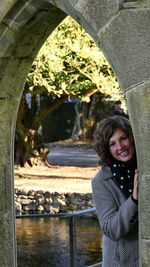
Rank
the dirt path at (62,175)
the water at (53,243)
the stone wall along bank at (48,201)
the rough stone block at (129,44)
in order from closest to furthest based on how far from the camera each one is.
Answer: the rough stone block at (129,44) → the water at (53,243) → the stone wall along bank at (48,201) → the dirt path at (62,175)

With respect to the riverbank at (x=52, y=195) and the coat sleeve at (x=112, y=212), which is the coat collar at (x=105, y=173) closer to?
the coat sleeve at (x=112, y=212)

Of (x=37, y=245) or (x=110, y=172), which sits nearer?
(x=110, y=172)

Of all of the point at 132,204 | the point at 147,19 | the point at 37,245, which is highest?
the point at 147,19

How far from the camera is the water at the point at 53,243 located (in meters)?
11.3

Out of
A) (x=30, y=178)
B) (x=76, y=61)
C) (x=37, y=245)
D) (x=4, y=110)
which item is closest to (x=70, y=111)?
(x=30, y=178)

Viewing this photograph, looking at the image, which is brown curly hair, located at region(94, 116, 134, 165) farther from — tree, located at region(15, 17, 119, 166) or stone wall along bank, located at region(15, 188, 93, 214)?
stone wall along bank, located at region(15, 188, 93, 214)

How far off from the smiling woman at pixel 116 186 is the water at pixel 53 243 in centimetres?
799

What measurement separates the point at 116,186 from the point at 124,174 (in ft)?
0.31

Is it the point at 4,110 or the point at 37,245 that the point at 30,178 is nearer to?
the point at 37,245

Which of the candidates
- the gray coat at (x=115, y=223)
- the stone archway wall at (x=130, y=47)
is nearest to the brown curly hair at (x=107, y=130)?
the gray coat at (x=115, y=223)

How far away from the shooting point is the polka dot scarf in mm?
3031

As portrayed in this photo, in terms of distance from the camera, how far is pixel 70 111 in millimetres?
34781

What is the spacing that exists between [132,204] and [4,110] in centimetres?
121

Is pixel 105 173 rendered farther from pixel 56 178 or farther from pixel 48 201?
pixel 56 178
